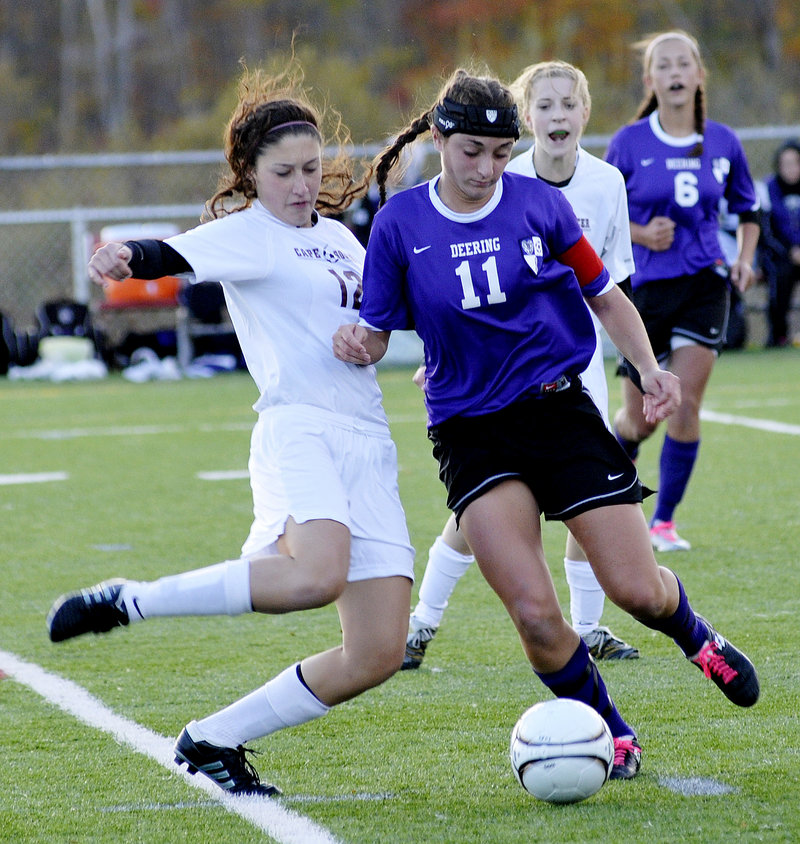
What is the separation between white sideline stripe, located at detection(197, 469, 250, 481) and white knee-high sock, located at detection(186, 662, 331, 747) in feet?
16.9

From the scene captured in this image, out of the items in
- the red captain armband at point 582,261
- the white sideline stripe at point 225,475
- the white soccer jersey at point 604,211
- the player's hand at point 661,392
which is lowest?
the white sideline stripe at point 225,475

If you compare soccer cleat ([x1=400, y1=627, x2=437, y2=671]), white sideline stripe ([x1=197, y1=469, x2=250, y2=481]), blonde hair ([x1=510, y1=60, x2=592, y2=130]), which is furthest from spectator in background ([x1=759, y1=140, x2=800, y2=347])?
soccer cleat ([x1=400, y1=627, x2=437, y2=671])

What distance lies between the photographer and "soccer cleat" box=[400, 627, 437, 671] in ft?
14.7

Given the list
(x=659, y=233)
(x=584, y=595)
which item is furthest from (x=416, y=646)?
(x=659, y=233)

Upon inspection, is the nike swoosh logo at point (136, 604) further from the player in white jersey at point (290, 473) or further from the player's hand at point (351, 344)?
the player's hand at point (351, 344)

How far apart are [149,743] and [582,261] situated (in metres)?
1.70

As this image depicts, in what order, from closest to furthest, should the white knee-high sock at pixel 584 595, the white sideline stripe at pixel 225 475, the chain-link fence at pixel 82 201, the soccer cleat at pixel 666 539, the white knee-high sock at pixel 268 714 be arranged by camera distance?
the white knee-high sock at pixel 268 714 < the white knee-high sock at pixel 584 595 < the soccer cleat at pixel 666 539 < the white sideline stripe at pixel 225 475 < the chain-link fence at pixel 82 201

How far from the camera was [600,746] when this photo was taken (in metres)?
3.24

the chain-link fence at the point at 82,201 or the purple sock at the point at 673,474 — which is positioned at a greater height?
the chain-link fence at the point at 82,201

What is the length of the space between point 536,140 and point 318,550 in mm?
1921

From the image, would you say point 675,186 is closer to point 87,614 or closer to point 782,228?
point 87,614

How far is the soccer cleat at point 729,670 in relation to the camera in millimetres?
3521

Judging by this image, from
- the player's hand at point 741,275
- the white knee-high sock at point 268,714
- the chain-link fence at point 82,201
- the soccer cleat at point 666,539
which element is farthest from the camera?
the chain-link fence at point 82,201

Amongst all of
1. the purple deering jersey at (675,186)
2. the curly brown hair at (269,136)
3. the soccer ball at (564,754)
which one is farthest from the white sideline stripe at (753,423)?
the soccer ball at (564,754)
